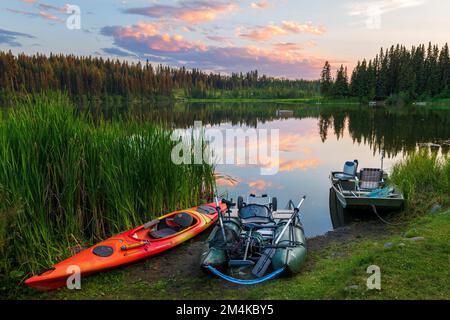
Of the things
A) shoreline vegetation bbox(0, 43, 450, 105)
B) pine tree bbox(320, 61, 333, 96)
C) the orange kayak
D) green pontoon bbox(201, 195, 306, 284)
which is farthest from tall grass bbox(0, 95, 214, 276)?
pine tree bbox(320, 61, 333, 96)

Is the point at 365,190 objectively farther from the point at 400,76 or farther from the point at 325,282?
the point at 400,76

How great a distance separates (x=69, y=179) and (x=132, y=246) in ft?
6.09

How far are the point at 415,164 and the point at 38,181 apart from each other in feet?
40.3

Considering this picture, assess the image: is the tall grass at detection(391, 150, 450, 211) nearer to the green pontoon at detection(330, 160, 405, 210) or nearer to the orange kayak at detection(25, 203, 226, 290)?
the green pontoon at detection(330, 160, 405, 210)

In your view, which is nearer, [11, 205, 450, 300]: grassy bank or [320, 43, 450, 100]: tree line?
[11, 205, 450, 300]: grassy bank

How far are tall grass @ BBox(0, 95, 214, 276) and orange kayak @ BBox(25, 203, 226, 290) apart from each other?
1.63 ft

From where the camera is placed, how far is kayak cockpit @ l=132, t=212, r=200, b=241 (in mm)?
8094

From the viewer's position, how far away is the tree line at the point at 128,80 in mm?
68000

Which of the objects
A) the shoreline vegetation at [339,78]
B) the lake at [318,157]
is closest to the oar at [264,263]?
the lake at [318,157]

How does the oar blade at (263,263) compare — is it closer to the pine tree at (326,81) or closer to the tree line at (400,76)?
the tree line at (400,76)

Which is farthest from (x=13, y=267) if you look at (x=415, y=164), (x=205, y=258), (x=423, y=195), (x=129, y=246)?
(x=415, y=164)

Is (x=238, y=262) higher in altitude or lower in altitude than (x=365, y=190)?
lower

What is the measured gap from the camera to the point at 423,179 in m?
12.3

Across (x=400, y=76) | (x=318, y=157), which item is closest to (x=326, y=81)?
(x=400, y=76)
